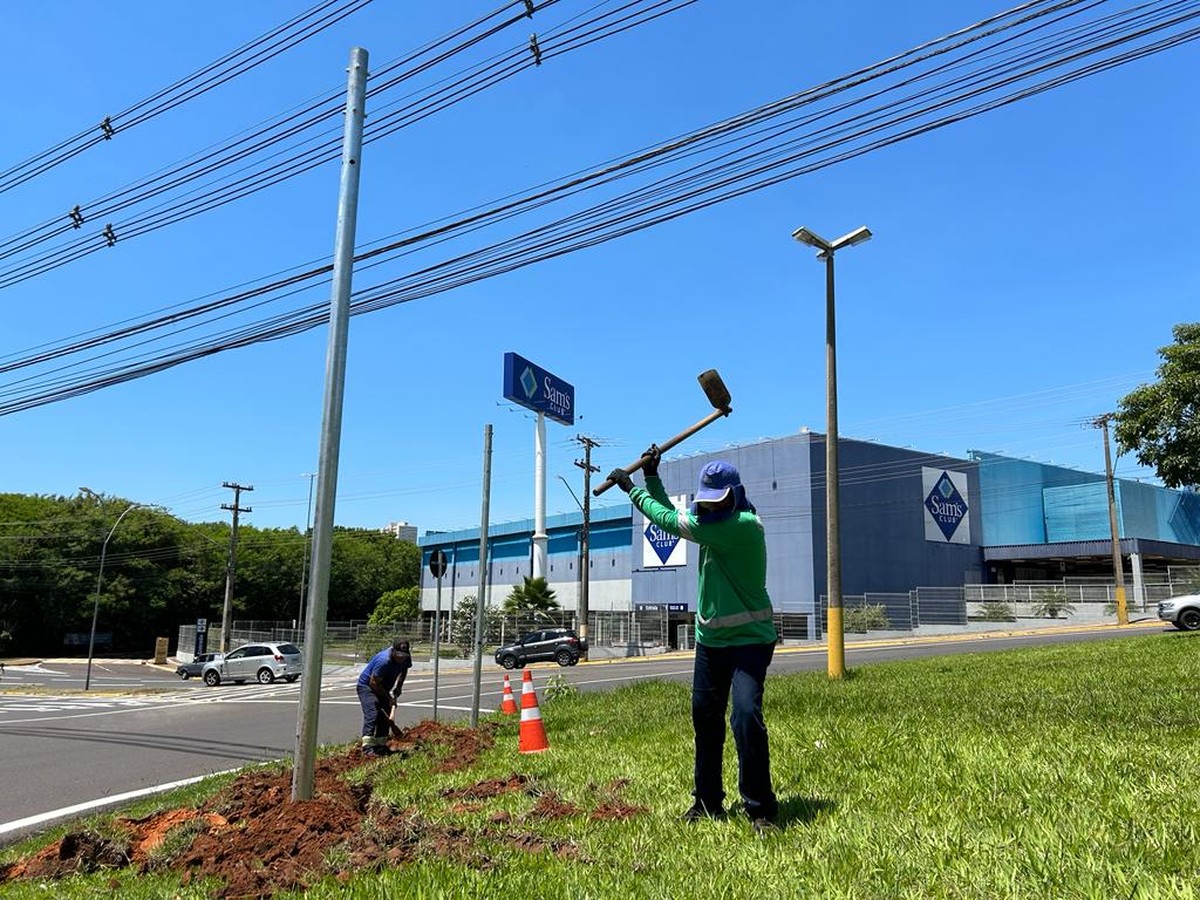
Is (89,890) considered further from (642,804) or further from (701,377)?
(701,377)

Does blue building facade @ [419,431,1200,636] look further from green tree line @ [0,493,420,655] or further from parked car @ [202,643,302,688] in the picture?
green tree line @ [0,493,420,655]

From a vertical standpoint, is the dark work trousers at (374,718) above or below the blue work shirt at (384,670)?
below

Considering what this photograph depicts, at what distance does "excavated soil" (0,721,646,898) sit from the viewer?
4.16 m

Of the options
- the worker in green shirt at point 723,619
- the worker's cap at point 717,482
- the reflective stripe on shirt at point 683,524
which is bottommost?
the worker in green shirt at point 723,619

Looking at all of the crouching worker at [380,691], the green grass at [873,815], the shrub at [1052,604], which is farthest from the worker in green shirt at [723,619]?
the shrub at [1052,604]

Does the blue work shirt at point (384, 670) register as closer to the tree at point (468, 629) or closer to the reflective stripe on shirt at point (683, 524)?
the reflective stripe on shirt at point (683, 524)

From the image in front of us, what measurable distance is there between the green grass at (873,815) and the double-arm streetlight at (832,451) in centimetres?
468

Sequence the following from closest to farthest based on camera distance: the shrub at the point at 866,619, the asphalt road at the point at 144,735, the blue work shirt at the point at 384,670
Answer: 1. the blue work shirt at the point at 384,670
2. the asphalt road at the point at 144,735
3. the shrub at the point at 866,619

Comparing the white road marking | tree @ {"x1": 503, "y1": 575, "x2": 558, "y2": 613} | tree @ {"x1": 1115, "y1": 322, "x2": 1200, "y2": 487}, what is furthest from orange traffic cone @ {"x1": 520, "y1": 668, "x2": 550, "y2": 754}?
tree @ {"x1": 503, "y1": 575, "x2": 558, "y2": 613}

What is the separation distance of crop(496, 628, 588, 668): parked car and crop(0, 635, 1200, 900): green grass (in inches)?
1078

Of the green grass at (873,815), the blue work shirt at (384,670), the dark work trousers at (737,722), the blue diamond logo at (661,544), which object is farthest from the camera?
the blue diamond logo at (661,544)

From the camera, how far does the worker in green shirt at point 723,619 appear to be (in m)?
4.29

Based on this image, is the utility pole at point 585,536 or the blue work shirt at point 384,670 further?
the utility pole at point 585,536

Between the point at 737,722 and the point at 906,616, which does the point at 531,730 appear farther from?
the point at 906,616
